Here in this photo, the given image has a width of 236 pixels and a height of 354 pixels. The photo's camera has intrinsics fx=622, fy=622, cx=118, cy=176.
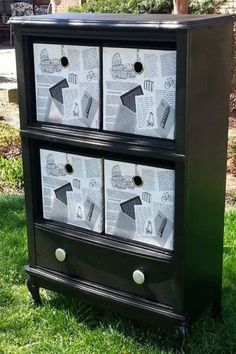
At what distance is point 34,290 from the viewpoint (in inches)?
127

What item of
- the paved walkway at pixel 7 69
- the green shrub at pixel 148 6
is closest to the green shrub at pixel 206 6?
the green shrub at pixel 148 6

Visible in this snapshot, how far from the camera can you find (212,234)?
2873 millimetres

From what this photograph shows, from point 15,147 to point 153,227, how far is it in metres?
3.65

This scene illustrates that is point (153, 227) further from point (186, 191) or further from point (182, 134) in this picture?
point (182, 134)

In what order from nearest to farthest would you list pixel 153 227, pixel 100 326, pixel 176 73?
pixel 176 73 → pixel 153 227 → pixel 100 326

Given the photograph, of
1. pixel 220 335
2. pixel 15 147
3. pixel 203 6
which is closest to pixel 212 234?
pixel 220 335

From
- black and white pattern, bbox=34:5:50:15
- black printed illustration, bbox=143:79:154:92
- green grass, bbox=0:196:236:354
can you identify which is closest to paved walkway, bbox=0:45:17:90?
black and white pattern, bbox=34:5:50:15

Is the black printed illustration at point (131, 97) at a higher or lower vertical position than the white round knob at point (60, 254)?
higher

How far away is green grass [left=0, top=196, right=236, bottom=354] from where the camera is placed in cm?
289

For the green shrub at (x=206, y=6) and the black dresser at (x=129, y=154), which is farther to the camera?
the green shrub at (x=206, y=6)

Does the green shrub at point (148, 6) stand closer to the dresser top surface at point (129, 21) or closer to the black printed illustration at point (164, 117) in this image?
the dresser top surface at point (129, 21)

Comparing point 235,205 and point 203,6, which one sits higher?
point 203,6

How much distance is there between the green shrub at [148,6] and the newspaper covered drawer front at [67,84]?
4.80m

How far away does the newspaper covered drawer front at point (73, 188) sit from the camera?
2.83 meters
